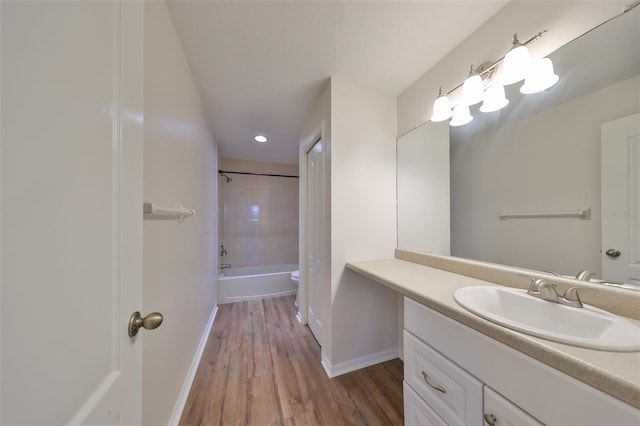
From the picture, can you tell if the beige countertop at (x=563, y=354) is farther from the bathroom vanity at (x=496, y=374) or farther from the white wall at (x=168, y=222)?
the white wall at (x=168, y=222)

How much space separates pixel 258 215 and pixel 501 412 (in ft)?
12.1

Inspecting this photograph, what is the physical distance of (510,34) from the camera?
3.56 feet

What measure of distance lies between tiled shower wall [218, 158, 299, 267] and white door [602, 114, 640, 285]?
11.9 feet

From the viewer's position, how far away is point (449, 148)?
1518mm

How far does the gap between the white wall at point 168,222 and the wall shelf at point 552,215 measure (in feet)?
5.91

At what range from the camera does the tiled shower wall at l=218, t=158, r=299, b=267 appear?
3656 millimetres

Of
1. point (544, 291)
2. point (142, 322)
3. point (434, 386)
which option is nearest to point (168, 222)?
point (142, 322)

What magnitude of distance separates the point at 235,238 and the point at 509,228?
3.63 m

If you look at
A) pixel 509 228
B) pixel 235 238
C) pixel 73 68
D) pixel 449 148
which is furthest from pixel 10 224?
pixel 235 238

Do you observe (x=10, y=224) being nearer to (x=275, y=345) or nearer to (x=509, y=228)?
(x=509, y=228)

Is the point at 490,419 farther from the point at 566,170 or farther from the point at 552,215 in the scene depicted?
the point at 566,170

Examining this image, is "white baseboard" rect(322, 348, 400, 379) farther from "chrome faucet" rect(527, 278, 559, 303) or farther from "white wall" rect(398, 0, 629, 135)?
"white wall" rect(398, 0, 629, 135)

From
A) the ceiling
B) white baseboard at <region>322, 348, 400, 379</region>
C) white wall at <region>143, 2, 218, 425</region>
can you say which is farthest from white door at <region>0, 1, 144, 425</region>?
white baseboard at <region>322, 348, 400, 379</region>

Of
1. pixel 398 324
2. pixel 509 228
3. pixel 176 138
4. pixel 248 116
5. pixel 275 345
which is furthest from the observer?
pixel 248 116
